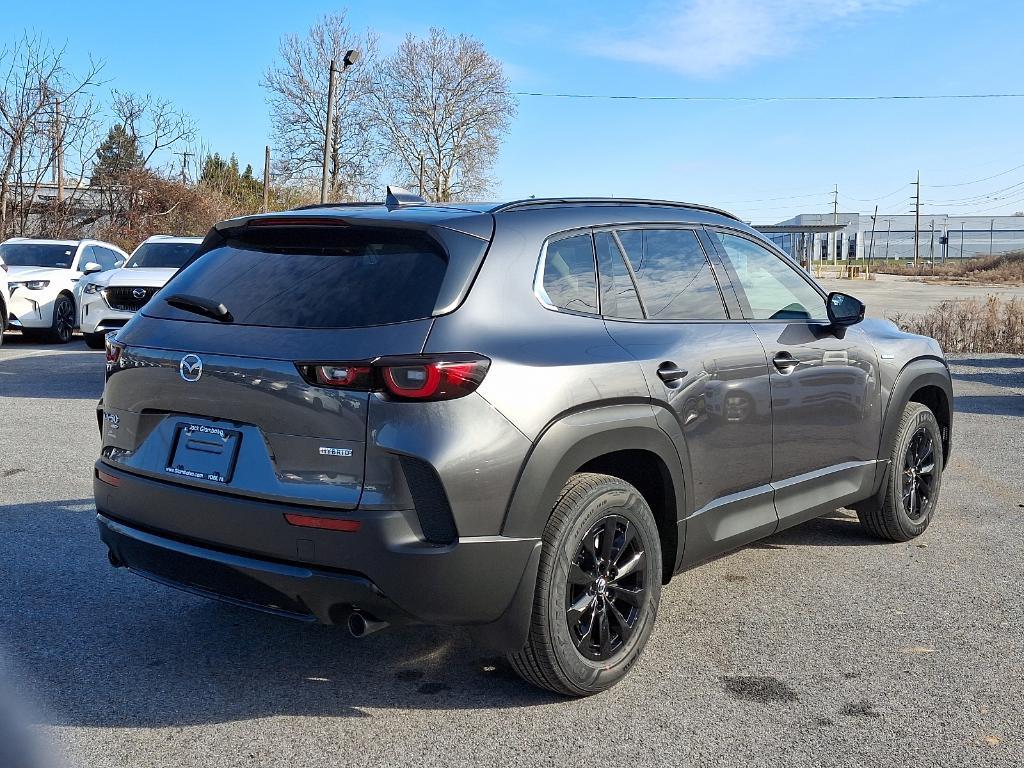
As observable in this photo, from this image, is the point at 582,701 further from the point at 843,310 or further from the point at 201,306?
the point at 843,310

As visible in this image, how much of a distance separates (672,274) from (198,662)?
243cm

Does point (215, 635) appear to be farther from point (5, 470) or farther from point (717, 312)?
point (5, 470)

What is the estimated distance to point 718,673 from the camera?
3.95 metres

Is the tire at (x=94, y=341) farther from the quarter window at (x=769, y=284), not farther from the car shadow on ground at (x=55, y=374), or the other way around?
the quarter window at (x=769, y=284)

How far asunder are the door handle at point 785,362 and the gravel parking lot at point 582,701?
3.53 ft

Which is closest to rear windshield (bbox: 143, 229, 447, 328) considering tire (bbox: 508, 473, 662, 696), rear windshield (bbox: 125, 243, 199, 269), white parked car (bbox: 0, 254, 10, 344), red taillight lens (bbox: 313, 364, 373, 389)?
red taillight lens (bbox: 313, 364, 373, 389)

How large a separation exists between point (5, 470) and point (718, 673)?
544 cm

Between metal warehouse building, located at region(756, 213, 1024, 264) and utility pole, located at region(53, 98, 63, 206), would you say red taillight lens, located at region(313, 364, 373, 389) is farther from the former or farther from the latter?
metal warehouse building, located at region(756, 213, 1024, 264)

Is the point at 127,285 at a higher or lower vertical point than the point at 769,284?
higher

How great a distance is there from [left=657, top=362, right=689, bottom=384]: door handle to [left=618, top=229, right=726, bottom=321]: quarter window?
233 millimetres

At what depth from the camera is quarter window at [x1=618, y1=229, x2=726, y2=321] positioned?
4207mm

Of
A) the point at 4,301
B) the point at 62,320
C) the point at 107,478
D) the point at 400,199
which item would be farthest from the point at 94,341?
the point at 400,199

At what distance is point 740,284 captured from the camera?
4691mm

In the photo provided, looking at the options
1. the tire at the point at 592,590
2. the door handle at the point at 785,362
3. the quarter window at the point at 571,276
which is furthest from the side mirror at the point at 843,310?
the tire at the point at 592,590
